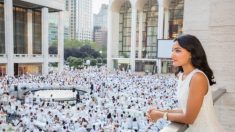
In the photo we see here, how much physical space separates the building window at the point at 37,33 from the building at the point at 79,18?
10701 centimetres

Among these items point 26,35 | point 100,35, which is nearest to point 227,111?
point 26,35

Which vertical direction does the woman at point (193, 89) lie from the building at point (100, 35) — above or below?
below

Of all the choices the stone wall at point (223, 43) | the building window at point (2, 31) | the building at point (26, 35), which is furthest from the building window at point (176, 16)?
the stone wall at point (223, 43)

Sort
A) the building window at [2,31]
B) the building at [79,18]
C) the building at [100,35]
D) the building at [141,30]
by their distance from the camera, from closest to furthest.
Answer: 1. the building window at [2,31]
2. the building at [141,30]
3. the building at [79,18]
4. the building at [100,35]

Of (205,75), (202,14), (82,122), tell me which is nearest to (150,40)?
(82,122)

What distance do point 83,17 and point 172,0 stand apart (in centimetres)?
12055

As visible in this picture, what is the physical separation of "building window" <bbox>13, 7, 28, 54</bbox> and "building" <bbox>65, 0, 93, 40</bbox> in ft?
358

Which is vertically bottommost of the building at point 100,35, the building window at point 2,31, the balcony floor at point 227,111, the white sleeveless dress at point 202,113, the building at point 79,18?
the balcony floor at point 227,111

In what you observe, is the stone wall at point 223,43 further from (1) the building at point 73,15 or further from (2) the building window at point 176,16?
(1) the building at point 73,15

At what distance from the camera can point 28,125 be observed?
11.6 m

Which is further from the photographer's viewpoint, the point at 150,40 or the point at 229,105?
the point at 150,40

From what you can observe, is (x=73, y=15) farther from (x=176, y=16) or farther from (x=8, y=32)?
(x=8, y=32)

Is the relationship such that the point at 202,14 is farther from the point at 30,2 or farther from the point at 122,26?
the point at 122,26

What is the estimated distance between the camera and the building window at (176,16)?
4681 cm
